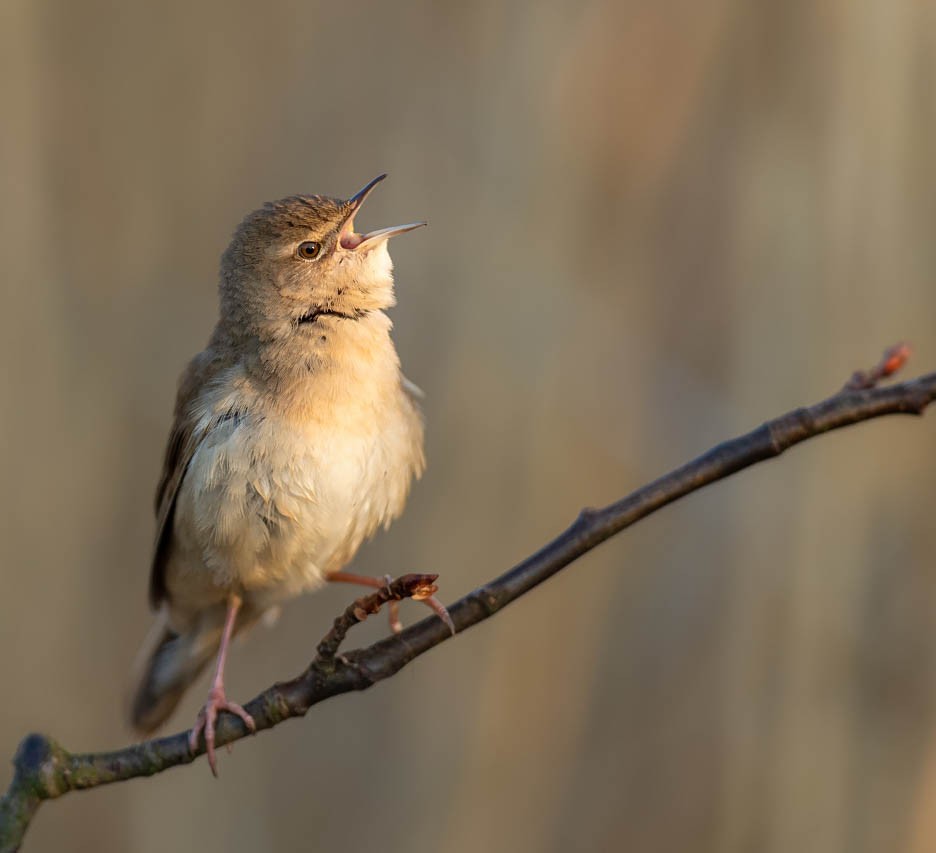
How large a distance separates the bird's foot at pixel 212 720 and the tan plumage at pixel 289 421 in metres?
0.35

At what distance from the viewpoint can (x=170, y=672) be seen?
397 cm

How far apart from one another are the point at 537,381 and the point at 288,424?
1.86 metres

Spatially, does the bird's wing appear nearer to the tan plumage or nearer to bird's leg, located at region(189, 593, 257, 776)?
the tan plumage

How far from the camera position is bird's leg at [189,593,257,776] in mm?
2391

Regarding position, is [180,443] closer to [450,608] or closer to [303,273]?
[303,273]

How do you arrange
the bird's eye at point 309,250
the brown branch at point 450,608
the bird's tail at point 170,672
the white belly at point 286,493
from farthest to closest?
the bird's tail at point 170,672 < the bird's eye at point 309,250 < the white belly at point 286,493 < the brown branch at point 450,608

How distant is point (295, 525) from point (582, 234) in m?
2.22

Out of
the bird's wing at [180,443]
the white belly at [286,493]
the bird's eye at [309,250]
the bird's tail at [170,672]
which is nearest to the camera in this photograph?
the white belly at [286,493]

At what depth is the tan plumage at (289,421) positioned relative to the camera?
3.01 meters

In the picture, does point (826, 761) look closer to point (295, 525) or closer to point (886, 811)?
point (886, 811)

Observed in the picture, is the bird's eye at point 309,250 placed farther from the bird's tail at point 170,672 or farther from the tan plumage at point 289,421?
the bird's tail at point 170,672

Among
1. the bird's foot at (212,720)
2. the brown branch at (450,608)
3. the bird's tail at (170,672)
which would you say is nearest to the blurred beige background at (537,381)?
the bird's tail at (170,672)

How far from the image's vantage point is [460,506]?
469cm

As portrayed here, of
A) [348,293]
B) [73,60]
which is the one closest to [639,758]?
[348,293]
